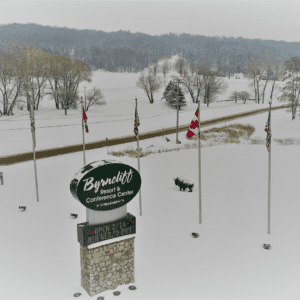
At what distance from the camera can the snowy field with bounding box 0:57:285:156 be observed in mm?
34750

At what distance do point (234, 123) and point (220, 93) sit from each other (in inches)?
915

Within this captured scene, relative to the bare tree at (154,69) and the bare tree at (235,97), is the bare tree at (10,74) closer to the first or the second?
the bare tree at (154,69)

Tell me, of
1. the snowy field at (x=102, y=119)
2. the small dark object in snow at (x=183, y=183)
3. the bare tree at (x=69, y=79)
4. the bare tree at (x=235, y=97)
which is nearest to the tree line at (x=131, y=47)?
the bare tree at (x=235, y=97)

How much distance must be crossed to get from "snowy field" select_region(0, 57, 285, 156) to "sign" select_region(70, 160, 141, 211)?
23.8 metres

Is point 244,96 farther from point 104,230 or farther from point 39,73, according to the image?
point 104,230

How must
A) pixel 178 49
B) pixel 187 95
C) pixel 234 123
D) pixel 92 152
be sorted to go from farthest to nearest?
pixel 178 49
pixel 187 95
pixel 234 123
pixel 92 152

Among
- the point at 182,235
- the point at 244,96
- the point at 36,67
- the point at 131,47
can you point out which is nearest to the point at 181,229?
the point at 182,235

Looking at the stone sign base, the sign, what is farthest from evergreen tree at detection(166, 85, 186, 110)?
the stone sign base

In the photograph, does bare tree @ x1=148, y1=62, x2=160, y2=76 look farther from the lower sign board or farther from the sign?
the lower sign board

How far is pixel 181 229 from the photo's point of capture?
39.0ft

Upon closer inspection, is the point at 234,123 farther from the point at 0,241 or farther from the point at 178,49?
the point at 178,49

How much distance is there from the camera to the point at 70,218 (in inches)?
515

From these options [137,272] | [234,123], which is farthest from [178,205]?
[234,123]

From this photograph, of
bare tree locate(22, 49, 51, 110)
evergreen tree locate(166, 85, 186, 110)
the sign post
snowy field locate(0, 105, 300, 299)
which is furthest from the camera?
evergreen tree locate(166, 85, 186, 110)
